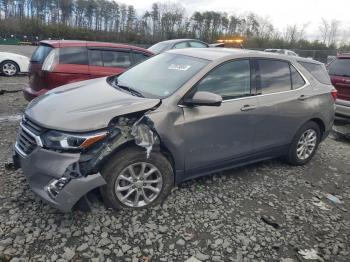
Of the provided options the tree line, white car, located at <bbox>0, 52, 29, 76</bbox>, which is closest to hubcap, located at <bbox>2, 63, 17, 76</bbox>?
white car, located at <bbox>0, 52, 29, 76</bbox>

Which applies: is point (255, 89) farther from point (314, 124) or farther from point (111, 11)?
point (111, 11)

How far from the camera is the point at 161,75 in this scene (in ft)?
13.4

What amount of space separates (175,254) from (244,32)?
59.6 m

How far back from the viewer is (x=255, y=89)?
13.9ft

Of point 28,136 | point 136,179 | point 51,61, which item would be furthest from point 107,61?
point 136,179

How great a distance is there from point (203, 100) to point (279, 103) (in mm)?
1457

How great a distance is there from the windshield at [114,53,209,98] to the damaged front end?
0.75 metres

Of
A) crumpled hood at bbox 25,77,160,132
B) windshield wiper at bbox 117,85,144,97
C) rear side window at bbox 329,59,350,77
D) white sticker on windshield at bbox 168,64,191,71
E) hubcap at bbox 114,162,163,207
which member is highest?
rear side window at bbox 329,59,350,77

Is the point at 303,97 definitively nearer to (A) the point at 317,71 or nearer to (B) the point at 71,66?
(A) the point at 317,71

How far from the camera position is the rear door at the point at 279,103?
433 cm

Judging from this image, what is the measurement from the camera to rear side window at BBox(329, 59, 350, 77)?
7.75 metres

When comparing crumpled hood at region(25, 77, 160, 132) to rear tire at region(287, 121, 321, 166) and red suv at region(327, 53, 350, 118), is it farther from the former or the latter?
red suv at region(327, 53, 350, 118)

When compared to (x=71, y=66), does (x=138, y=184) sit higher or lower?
lower

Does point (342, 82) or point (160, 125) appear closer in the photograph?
point (160, 125)
